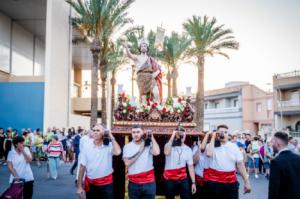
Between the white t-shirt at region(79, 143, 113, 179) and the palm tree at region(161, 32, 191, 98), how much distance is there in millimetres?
22248

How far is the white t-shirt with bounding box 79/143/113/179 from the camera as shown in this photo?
6.06m

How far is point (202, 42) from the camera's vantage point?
26609 millimetres

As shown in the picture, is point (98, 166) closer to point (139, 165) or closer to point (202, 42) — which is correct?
point (139, 165)

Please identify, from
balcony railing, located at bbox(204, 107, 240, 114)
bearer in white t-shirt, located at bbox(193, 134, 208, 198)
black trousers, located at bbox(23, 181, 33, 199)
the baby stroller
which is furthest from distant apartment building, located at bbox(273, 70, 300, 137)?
the baby stroller

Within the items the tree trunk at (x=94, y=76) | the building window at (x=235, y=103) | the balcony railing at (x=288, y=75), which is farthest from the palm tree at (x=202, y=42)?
the building window at (x=235, y=103)

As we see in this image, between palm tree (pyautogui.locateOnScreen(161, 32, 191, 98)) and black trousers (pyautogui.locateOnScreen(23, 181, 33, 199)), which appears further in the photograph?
palm tree (pyautogui.locateOnScreen(161, 32, 191, 98))

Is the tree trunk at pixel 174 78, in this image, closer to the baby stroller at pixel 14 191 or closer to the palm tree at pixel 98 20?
the palm tree at pixel 98 20

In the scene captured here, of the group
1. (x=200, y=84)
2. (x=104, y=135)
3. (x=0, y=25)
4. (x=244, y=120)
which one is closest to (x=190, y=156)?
(x=104, y=135)

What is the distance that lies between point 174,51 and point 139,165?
23.0 metres

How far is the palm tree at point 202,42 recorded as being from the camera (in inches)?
1042

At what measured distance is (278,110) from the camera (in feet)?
136

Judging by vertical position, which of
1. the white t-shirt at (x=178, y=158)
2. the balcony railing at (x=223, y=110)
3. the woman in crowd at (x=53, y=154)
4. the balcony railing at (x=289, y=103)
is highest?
the balcony railing at (x=289, y=103)

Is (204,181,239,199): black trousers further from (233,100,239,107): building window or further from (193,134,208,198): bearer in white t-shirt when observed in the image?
(233,100,239,107): building window

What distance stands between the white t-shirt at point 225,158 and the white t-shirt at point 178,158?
455 mm
